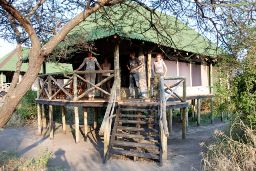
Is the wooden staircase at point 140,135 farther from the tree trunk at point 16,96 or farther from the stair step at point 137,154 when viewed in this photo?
the tree trunk at point 16,96

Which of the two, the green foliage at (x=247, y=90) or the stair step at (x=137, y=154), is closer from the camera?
the green foliage at (x=247, y=90)

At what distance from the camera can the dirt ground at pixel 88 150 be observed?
28.0ft

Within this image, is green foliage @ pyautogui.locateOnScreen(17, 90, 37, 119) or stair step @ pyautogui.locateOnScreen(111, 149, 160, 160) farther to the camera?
green foliage @ pyautogui.locateOnScreen(17, 90, 37, 119)

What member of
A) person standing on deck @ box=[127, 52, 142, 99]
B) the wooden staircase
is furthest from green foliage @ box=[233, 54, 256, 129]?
person standing on deck @ box=[127, 52, 142, 99]

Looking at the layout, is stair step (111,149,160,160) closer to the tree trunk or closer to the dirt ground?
the dirt ground

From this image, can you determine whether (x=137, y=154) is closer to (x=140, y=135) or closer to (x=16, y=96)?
(x=140, y=135)

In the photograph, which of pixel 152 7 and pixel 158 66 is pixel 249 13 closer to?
pixel 152 7

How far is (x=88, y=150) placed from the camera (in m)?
10.7

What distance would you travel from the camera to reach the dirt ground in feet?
28.0

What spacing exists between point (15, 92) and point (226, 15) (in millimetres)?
4249

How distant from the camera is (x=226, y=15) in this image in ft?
21.6

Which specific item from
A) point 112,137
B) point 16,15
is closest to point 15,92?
point 16,15

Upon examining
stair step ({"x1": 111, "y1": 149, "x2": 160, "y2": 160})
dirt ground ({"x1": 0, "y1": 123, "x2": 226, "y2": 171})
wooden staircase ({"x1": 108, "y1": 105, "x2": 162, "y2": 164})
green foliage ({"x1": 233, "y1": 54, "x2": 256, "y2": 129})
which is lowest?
dirt ground ({"x1": 0, "y1": 123, "x2": 226, "y2": 171})

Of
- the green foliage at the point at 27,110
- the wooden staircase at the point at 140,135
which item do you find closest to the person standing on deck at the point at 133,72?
the wooden staircase at the point at 140,135
